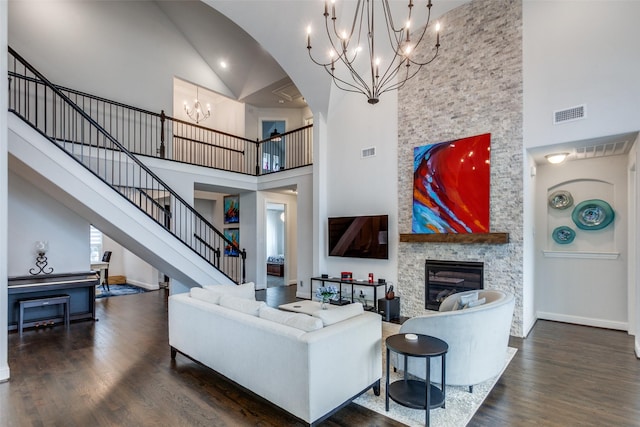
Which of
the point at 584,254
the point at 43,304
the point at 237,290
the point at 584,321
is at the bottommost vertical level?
the point at 584,321

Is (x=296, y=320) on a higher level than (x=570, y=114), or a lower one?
lower

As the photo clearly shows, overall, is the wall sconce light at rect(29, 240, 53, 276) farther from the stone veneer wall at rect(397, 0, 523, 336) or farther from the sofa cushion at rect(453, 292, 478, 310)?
the sofa cushion at rect(453, 292, 478, 310)

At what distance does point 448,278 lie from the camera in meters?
5.28

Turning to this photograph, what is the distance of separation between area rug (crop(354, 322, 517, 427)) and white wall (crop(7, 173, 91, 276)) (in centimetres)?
595

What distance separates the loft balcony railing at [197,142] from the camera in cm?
739

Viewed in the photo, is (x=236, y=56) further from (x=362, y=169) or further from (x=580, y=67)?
(x=580, y=67)

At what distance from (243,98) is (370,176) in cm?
516

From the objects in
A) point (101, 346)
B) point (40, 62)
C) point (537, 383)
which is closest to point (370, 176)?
point (537, 383)

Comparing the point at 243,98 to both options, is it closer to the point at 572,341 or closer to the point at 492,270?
the point at 492,270

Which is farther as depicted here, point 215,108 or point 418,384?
point 215,108

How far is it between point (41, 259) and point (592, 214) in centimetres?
935

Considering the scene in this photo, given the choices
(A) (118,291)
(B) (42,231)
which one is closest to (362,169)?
(B) (42,231)

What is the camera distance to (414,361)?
3062mm

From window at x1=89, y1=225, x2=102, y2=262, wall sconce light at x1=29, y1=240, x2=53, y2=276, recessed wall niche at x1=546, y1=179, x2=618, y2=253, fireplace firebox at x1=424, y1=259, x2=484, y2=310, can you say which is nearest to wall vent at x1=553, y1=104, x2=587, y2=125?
recessed wall niche at x1=546, y1=179, x2=618, y2=253
